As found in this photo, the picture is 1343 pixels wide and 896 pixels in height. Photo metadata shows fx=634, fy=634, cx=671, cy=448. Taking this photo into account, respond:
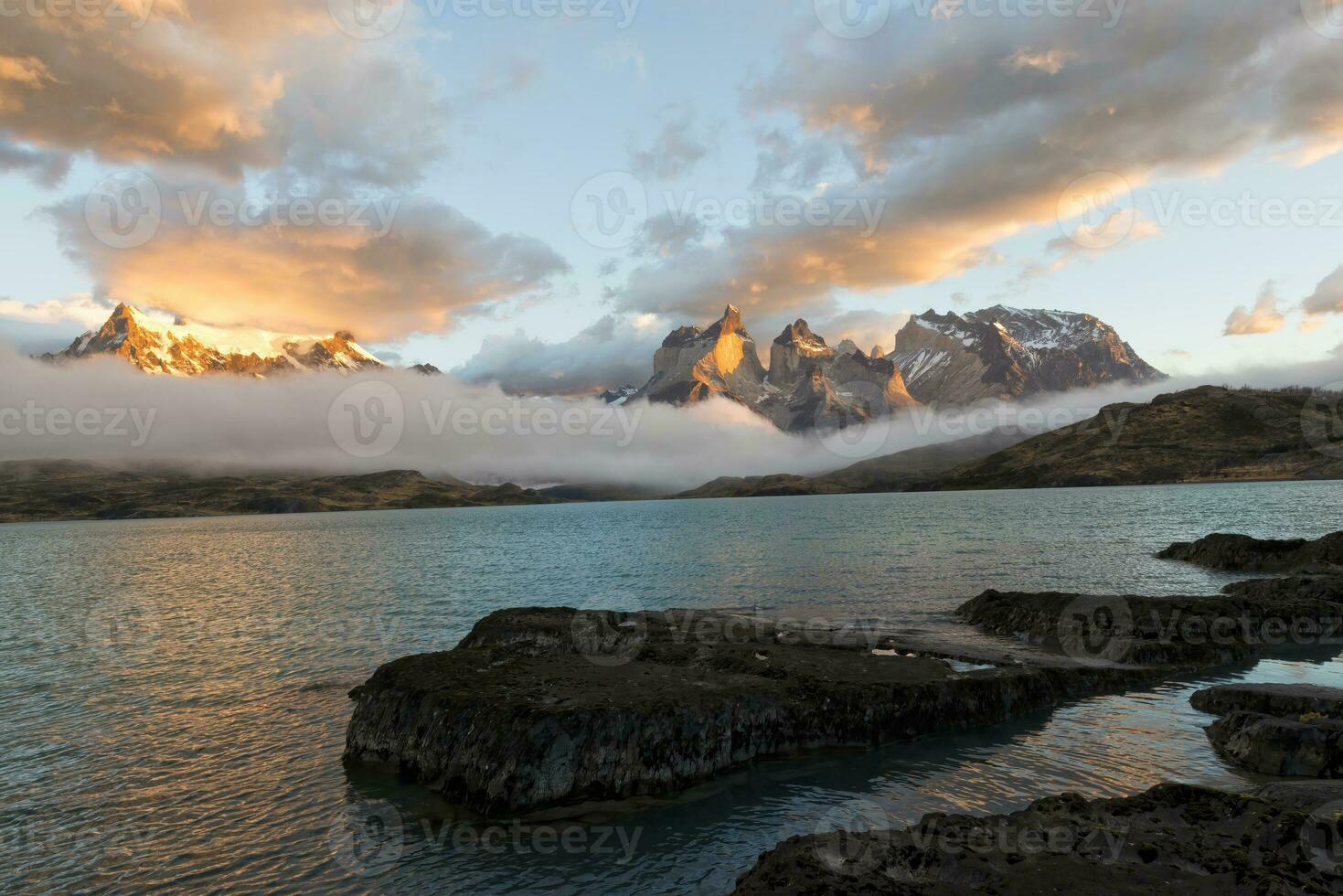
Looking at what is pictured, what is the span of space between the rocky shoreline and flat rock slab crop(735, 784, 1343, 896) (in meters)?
0.07

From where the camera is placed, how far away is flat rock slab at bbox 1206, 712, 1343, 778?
65.6 ft

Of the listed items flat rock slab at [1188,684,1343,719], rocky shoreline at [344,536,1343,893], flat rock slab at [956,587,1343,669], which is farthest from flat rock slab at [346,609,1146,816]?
flat rock slab at [956,587,1343,669]

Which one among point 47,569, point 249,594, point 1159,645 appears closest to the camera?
point 1159,645

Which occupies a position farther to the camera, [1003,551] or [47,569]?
[47,569]

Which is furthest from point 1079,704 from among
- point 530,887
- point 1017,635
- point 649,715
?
point 530,887

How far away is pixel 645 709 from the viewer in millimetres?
22578

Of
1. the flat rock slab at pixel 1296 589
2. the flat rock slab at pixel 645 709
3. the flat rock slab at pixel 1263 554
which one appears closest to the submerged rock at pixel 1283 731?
the flat rock slab at pixel 645 709

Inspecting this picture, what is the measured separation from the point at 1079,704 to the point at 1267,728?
7604 millimetres

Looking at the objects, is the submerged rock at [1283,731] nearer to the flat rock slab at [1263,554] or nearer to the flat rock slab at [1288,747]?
the flat rock slab at [1288,747]

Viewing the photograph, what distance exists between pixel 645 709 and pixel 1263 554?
79485 mm

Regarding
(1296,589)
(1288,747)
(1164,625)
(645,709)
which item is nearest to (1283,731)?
(1288,747)

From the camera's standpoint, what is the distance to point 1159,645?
34719mm

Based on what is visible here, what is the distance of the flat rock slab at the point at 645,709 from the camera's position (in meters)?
20.8

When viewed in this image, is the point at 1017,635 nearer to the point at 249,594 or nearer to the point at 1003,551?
the point at 1003,551
